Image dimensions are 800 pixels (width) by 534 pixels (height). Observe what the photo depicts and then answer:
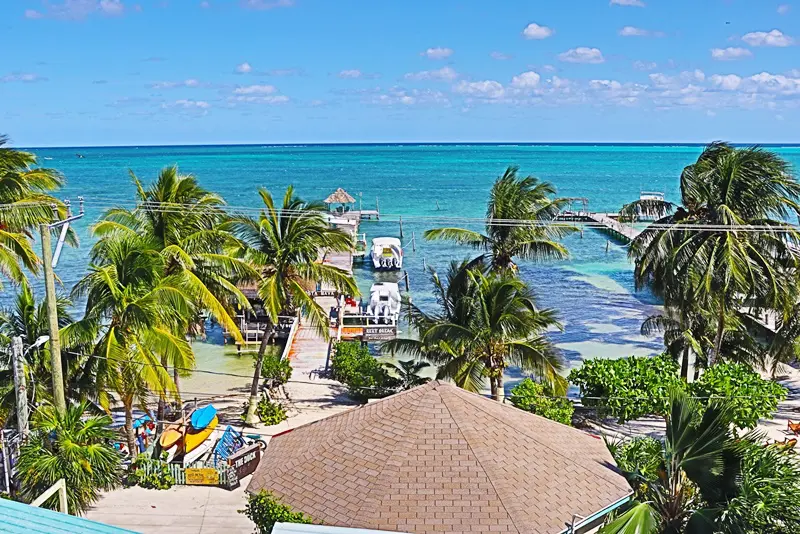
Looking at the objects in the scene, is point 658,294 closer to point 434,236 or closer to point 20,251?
point 434,236

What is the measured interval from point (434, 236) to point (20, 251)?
1027cm

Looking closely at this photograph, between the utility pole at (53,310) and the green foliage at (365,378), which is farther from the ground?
the utility pole at (53,310)

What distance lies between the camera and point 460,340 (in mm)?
15680

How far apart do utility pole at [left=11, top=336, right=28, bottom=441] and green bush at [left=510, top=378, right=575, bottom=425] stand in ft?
31.4

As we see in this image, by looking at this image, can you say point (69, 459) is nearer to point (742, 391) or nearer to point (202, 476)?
point (202, 476)

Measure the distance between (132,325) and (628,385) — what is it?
9984 millimetres

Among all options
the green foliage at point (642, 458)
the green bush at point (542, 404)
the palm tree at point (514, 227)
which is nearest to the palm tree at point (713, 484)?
the green foliage at point (642, 458)

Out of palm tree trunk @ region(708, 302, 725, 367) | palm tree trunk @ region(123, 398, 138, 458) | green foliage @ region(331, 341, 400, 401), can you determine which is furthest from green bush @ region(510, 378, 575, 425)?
palm tree trunk @ region(123, 398, 138, 458)

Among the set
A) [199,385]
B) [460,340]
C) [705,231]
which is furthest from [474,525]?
[199,385]

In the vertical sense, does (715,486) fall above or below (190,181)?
below

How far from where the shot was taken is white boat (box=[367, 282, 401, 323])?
2841cm

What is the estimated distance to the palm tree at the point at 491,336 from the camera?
15.6 meters

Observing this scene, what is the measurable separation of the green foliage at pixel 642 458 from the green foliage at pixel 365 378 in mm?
7206

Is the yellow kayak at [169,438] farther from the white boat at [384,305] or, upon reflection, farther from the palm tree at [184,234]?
the white boat at [384,305]
